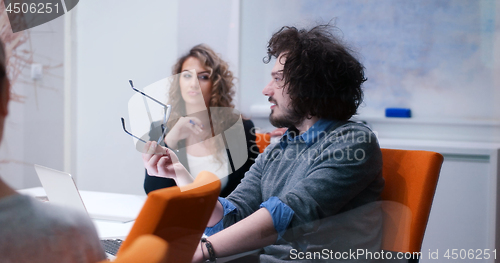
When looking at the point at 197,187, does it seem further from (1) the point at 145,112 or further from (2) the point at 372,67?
(2) the point at 372,67

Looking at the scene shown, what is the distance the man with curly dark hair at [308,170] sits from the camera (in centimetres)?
94

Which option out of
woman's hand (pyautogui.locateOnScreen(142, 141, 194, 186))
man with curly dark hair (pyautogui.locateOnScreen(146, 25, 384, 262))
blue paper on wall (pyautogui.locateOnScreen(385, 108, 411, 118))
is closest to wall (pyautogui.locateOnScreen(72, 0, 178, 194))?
woman's hand (pyautogui.locateOnScreen(142, 141, 194, 186))

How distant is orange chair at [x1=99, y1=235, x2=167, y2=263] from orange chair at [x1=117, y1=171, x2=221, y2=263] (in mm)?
20

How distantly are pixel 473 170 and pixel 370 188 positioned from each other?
2.41 feet

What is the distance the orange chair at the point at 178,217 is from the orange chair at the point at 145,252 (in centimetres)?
2

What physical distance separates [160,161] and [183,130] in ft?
0.32

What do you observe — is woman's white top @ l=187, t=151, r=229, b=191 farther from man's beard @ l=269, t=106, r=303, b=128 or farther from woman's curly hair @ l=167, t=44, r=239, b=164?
man's beard @ l=269, t=106, r=303, b=128

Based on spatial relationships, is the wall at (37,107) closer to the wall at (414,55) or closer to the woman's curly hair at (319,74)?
the woman's curly hair at (319,74)

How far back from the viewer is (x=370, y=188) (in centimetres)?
102

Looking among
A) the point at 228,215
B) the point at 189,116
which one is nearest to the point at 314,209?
the point at 228,215

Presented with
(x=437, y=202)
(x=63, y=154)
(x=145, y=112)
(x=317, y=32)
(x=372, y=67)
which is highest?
(x=317, y=32)

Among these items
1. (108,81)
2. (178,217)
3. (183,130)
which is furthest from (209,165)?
(178,217)

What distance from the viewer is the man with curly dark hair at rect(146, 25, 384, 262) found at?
94cm

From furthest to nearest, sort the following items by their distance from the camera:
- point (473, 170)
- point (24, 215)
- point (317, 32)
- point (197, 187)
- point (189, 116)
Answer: point (473, 170) → point (317, 32) → point (189, 116) → point (197, 187) → point (24, 215)
